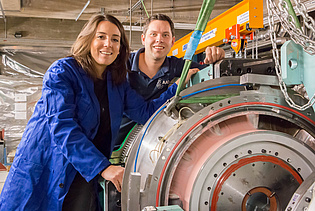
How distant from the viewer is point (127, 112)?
1.84 metres

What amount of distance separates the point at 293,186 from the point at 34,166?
1153 millimetres

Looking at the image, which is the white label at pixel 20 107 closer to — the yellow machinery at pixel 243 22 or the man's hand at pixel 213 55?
the yellow machinery at pixel 243 22

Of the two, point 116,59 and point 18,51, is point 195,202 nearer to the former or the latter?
point 116,59

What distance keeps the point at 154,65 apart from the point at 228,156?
3.24 feet

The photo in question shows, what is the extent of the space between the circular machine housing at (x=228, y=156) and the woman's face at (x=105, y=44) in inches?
21.6

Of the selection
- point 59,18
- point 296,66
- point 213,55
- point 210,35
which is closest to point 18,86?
point 59,18

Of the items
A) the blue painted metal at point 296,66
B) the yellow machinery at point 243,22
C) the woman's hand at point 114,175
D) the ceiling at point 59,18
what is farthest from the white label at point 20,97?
the blue painted metal at point 296,66

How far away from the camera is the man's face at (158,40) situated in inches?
76.3

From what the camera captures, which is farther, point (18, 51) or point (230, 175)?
point (18, 51)

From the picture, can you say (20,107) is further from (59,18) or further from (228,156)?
(228,156)

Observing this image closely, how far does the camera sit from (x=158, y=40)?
6.38 feet

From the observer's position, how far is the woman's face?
64.1 inches

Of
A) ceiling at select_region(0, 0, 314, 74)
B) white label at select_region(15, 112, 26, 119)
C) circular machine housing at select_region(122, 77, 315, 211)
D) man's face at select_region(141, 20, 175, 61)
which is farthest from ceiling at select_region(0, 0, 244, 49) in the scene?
circular machine housing at select_region(122, 77, 315, 211)

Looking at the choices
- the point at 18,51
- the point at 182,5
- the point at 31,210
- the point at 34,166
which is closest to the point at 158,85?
the point at 34,166
